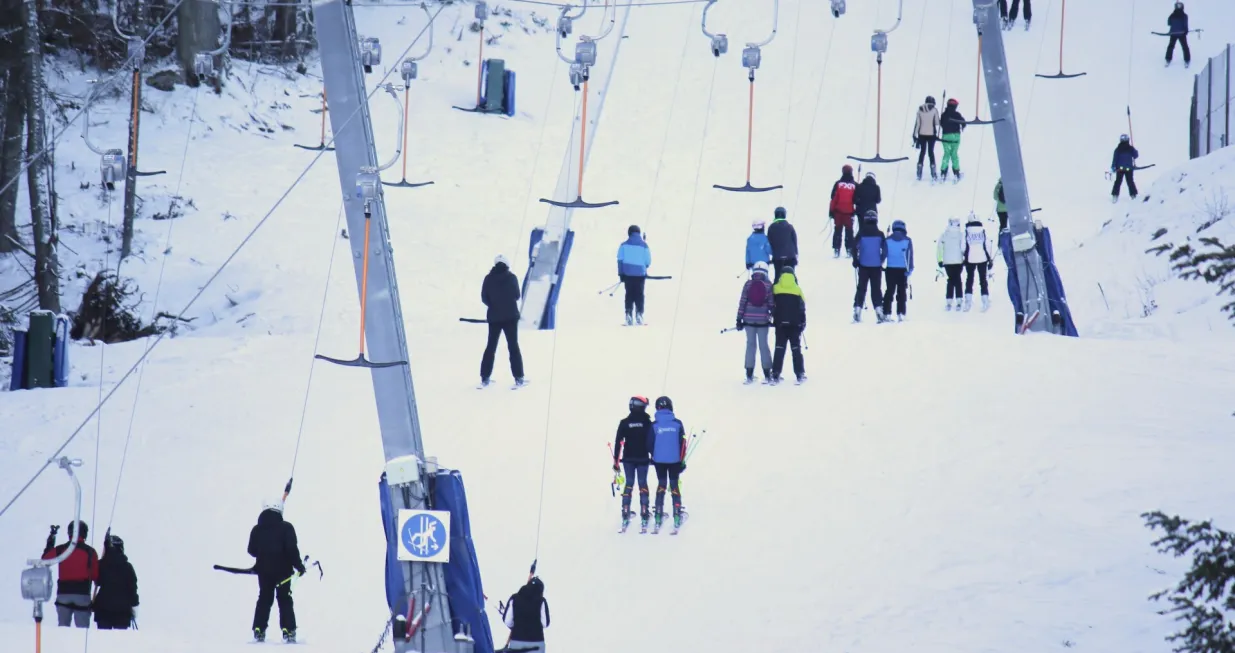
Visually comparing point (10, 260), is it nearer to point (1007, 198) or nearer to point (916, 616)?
point (1007, 198)

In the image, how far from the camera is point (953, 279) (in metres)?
22.7

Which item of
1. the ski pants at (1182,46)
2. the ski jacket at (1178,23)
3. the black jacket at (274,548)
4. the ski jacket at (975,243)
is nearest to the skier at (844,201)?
the ski jacket at (975,243)

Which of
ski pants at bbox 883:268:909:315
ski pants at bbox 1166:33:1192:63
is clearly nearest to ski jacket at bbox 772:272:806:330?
ski pants at bbox 883:268:909:315

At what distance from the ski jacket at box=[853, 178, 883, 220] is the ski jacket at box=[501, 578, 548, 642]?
1365cm

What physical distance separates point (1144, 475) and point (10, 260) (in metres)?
21.6

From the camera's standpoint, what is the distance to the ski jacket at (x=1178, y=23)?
32969 mm

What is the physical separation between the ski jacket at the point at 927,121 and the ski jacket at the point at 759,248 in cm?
689

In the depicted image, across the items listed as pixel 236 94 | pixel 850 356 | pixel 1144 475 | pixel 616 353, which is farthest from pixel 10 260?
pixel 1144 475

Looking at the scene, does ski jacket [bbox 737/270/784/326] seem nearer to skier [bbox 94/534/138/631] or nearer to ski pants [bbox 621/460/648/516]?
ski pants [bbox 621/460/648/516]

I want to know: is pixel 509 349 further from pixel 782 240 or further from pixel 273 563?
pixel 273 563

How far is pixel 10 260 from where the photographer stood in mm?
28844

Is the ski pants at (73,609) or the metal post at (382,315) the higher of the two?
the metal post at (382,315)

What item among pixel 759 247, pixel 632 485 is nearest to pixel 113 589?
pixel 632 485

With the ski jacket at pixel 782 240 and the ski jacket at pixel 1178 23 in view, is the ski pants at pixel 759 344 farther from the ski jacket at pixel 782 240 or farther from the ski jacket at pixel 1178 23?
the ski jacket at pixel 1178 23
